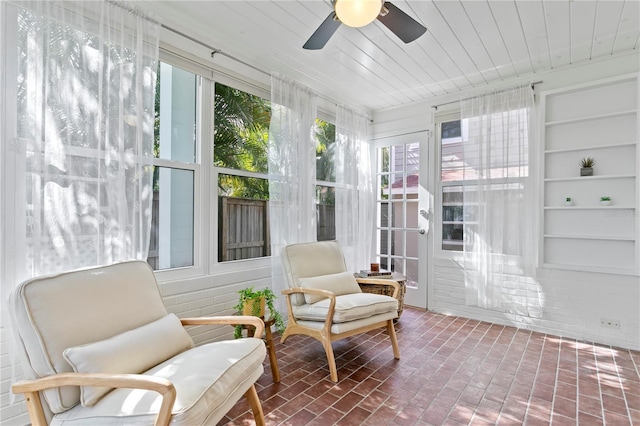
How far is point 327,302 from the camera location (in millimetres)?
2506

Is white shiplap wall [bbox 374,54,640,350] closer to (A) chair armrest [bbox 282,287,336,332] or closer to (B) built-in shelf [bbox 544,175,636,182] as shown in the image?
(B) built-in shelf [bbox 544,175,636,182]

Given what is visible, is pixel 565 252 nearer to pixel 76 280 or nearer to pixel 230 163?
pixel 230 163

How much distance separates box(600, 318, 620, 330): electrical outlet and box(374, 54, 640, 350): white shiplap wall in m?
0.02

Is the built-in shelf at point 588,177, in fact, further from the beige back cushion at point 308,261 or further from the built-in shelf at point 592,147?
the beige back cushion at point 308,261

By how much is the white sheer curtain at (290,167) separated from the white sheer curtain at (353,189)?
1.90 ft

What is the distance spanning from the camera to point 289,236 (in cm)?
315

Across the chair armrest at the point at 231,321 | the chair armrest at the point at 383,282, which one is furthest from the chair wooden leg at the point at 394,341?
the chair armrest at the point at 231,321

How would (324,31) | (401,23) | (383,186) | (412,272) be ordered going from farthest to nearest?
(383,186) < (412,272) < (324,31) < (401,23)

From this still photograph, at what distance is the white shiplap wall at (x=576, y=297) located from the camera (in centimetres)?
285

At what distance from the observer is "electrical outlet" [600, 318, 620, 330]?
2.89m

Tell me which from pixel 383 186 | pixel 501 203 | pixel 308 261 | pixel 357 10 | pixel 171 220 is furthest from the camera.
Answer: pixel 383 186

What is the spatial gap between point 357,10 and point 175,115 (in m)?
1.62

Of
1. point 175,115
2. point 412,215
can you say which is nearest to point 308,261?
point 175,115

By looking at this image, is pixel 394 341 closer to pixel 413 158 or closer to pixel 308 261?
pixel 308 261
